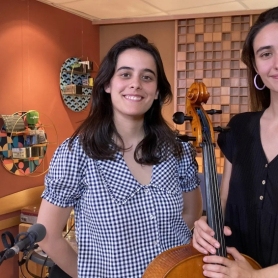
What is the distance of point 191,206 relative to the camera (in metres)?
1.45

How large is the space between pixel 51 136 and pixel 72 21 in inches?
41.6

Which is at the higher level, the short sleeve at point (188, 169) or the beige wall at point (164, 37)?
the beige wall at point (164, 37)

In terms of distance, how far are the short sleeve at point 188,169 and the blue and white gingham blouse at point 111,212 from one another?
5.7 inches

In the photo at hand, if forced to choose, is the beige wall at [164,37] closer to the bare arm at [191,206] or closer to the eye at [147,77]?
the bare arm at [191,206]

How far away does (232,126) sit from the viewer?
1254 mm

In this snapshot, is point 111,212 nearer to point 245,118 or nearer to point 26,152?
point 245,118

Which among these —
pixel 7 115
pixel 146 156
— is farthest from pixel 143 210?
pixel 7 115

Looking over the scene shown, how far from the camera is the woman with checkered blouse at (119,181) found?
1154 mm

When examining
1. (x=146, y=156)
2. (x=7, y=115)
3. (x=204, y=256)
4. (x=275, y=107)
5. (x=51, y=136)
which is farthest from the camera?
(x=51, y=136)

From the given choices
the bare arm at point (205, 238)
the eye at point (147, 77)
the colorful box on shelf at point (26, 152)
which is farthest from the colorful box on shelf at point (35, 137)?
the bare arm at point (205, 238)

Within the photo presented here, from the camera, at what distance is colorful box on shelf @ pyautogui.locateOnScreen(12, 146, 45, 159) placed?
9.24 feet

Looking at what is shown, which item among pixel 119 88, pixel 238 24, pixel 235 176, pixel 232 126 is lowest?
pixel 235 176

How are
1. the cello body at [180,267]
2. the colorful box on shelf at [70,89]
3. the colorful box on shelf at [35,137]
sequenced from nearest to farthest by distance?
1. the cello body at [180,267]
2. the colorful box on shelf at [35,137]
3. the colorful box on shelf at [70,89]

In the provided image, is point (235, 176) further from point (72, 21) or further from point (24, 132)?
point (72, 21)
